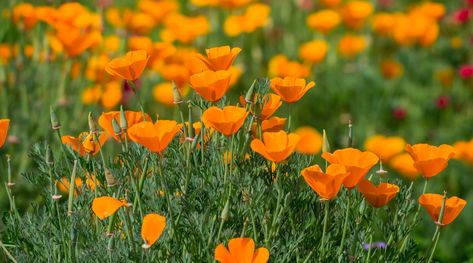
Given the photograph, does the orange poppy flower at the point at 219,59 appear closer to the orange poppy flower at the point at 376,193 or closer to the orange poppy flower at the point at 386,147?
the orange poppy flower at the point at 376,193

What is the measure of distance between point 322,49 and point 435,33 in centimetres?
73

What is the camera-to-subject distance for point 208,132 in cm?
201

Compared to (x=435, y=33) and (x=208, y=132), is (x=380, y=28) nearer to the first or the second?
(x=435, y=33)

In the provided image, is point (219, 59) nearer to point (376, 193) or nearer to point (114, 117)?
point (114, 117)

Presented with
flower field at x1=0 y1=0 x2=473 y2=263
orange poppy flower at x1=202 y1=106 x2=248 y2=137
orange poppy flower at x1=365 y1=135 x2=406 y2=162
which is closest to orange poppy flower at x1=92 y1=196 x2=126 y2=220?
flower field at x1=0 y1=0 x2=473 y2=263

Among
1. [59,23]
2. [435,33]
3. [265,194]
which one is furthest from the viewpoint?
[435,33]

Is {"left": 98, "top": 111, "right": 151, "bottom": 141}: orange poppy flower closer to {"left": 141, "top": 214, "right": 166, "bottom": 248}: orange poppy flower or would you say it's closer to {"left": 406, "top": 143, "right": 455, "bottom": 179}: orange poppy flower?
{"left": 141, "top": 214, "right": 166, "bottom": 248}: orange poppy flower

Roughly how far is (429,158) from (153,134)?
0.57 meters

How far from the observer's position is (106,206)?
1.58m

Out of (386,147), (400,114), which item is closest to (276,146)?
(386,147)

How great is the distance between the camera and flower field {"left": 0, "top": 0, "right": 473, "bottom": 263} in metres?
1.71

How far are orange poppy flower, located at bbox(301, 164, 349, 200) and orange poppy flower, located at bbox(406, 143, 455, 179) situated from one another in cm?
24

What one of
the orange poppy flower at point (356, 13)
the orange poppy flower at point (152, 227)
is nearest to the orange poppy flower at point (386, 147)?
the orange poppy flower at point (356, 13)

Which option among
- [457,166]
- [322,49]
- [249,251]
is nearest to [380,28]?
[322,49]
